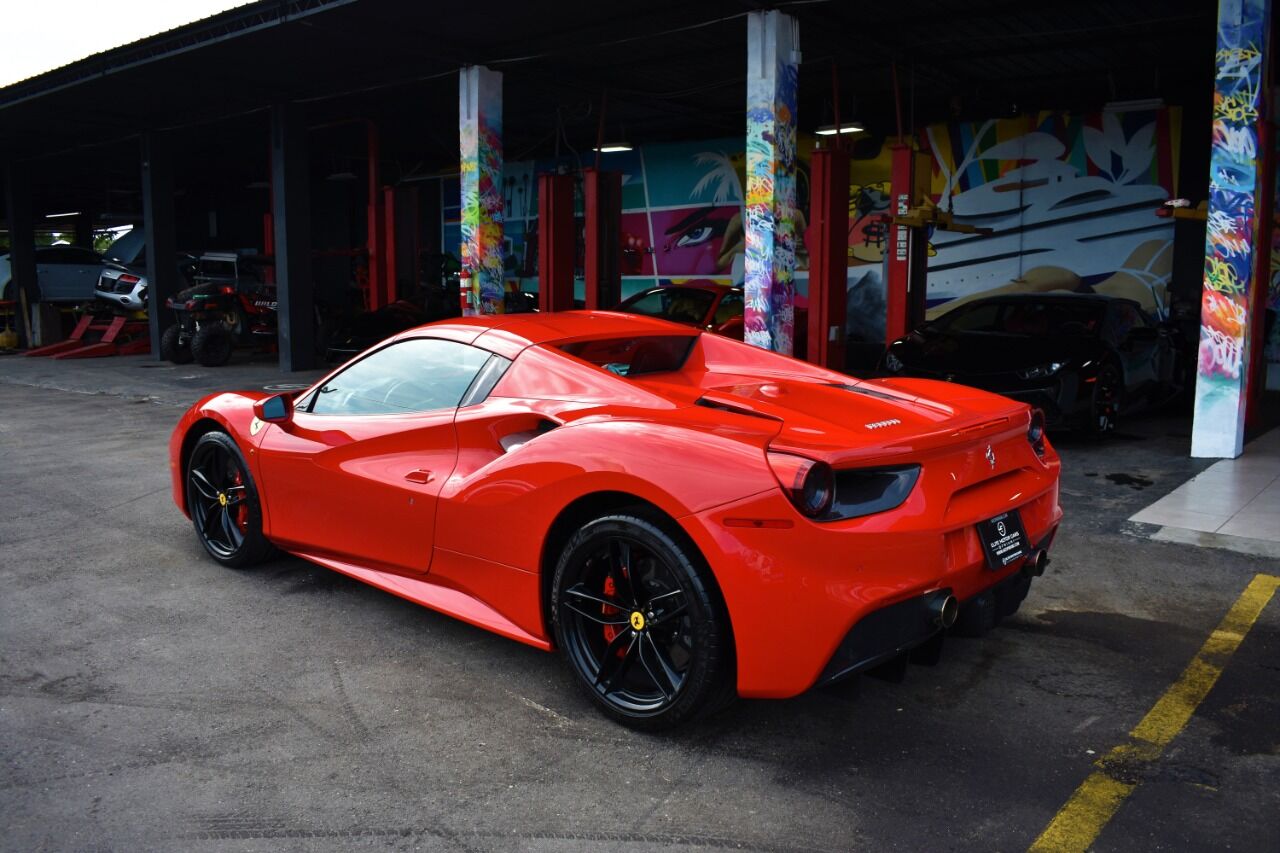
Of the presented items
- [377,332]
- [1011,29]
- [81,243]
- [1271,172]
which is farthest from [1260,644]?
[81,243]

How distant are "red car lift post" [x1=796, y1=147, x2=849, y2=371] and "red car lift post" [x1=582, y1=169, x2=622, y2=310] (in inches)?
126

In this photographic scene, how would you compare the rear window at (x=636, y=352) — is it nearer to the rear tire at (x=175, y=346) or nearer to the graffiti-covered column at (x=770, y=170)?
the graffiti-covered column at (x=770, y=170)

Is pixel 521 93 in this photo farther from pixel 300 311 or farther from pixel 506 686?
pixel 506 686

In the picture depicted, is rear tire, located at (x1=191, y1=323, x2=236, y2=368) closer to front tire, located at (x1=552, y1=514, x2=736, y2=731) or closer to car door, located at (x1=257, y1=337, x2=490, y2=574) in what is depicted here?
car door, located at (x1=257, y1=337, x2=490, y2=574)

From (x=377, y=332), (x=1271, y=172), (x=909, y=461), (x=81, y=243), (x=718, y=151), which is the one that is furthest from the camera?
(x=81, y=243)

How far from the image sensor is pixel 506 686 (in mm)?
3678

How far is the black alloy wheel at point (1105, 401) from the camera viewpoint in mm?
8961

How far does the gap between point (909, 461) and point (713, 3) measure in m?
9.33

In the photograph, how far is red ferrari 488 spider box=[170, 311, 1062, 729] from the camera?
2.92 m

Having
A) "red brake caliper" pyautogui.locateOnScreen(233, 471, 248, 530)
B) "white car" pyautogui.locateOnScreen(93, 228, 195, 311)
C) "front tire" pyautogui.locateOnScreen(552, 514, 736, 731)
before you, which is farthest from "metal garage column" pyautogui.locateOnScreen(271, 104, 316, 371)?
"front tire" pyautogui.locateOnScreen(552, 514, 736, 731)

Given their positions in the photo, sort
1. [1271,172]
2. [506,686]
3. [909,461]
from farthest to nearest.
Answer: [1271,172], [506,686], [909,461]

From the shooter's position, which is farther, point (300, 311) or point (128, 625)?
point (300, 311)

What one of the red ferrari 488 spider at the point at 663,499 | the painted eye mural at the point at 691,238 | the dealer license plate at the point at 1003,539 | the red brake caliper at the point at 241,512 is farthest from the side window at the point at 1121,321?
the painted eye mural at the point at 691,238

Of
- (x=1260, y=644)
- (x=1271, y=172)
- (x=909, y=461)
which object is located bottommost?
(x=1260, y=644)
